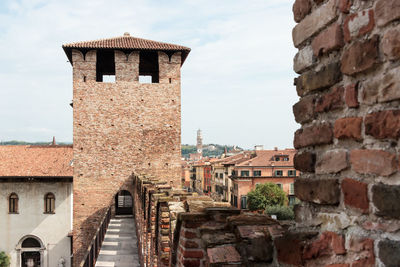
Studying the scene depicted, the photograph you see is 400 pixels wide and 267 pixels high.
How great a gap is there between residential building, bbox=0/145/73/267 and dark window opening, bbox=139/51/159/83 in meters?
6.59

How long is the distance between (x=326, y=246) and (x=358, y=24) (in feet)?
2.40

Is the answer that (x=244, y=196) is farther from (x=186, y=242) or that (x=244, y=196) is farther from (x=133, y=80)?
(x=186, y=242)

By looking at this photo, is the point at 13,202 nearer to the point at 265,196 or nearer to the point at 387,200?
the point at 265,196

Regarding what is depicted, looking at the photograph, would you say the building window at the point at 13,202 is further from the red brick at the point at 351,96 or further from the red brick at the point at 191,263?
the red brick at the point at 351,96

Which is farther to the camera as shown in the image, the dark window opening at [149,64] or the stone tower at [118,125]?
the dark window opening at [149,64]

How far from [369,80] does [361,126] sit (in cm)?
14

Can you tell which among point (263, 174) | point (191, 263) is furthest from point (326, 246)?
point (263, 174)

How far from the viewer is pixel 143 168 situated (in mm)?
Result: 20094

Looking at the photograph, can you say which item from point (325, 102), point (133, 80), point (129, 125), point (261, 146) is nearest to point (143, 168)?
point (129, 125)

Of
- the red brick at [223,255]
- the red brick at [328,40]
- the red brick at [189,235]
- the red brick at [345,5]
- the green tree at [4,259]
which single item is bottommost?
the green tree at [4,259]

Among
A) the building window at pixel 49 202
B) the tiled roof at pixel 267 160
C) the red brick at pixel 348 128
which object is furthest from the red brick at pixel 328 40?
the tiled roof at pixel 267 160

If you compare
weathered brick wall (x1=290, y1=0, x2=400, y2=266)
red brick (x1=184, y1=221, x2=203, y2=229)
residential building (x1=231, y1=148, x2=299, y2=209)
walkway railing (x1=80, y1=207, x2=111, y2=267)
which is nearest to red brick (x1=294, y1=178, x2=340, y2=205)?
weathered brick wall (x1=290, y1=0, x2=400, y2=266)

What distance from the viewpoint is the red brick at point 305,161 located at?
5.26 feet

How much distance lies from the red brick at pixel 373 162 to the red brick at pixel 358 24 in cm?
37
